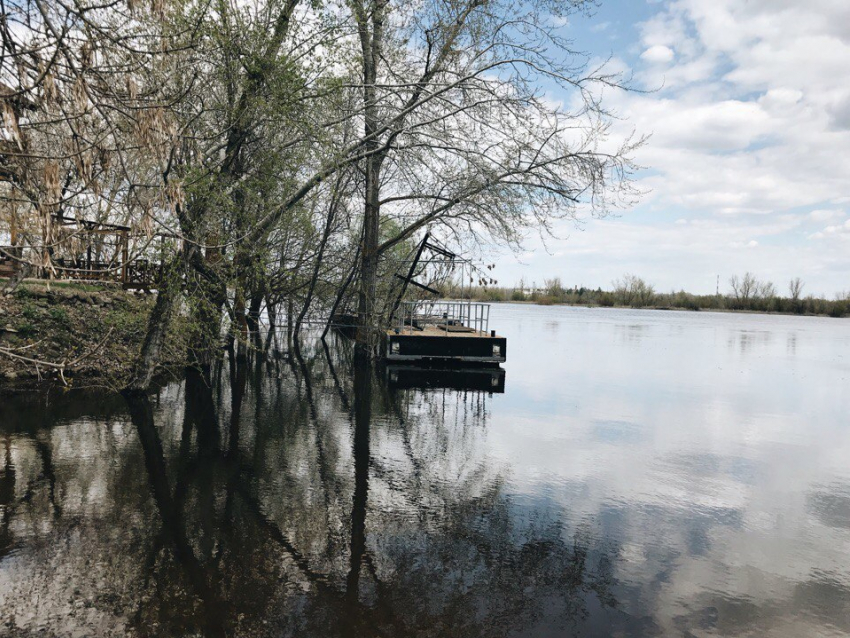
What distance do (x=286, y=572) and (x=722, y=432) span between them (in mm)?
8919

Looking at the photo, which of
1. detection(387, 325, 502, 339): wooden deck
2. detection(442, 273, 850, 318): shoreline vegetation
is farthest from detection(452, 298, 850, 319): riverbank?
detection(387, 325, 502, 339): wooden deck

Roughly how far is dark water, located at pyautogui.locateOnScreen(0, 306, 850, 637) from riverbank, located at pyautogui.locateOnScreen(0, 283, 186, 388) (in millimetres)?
1175

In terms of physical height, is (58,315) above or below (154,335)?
above

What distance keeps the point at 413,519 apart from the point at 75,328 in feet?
39.1

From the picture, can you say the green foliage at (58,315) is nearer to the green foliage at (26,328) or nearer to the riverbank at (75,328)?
the riverbank at (75,328)

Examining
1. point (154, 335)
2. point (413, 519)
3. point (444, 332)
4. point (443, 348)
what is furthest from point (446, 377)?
point (413, 519)

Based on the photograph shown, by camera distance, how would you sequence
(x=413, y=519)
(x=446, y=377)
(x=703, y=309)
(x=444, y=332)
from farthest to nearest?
(x=703, y=309) < (x=444, y=332) < (x=446, y=377) < (x=413, y=519)

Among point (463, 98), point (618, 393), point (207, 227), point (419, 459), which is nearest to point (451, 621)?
point (419, 459)

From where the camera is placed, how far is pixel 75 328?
48.8ft

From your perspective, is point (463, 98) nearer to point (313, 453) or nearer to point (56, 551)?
point (313, 453)

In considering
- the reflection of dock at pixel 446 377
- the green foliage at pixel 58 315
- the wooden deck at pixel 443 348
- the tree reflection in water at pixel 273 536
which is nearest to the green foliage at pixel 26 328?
the green foliage at pixel 58 315

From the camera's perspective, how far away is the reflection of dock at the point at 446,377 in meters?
15.9

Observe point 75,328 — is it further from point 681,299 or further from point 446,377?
point 681,299

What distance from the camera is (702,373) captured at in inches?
787
